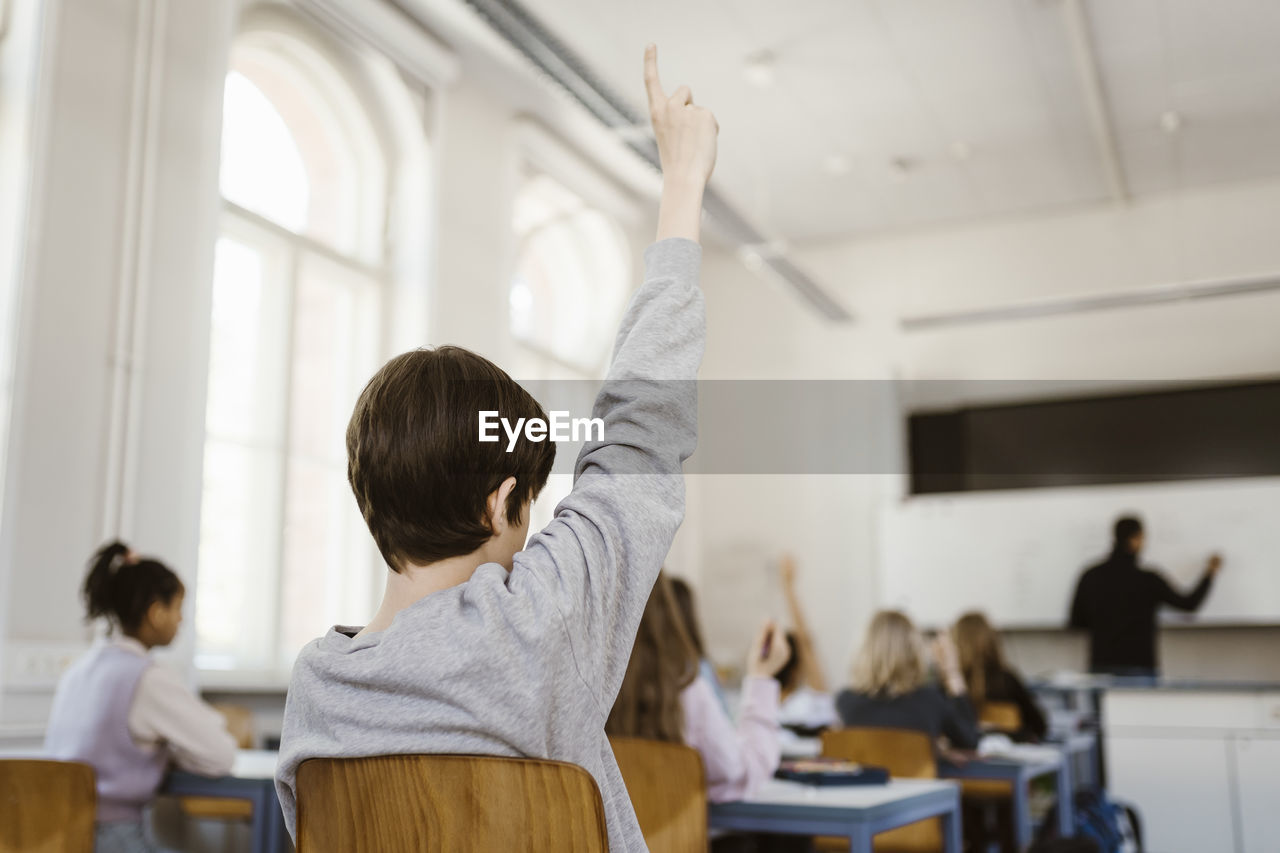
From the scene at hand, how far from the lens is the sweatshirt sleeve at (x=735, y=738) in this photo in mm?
2301

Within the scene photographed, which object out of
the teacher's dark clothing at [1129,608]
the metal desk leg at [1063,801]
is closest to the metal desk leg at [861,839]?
the metal desk leg at [1063,801]

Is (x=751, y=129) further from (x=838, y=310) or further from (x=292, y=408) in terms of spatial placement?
(x=292, y=408)

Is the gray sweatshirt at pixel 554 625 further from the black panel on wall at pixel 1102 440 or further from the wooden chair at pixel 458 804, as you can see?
the black panel on wall at pixel 1102 440

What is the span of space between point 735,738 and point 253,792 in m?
1.12

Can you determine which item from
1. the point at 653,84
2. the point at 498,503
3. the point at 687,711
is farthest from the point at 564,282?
the point at 498,503

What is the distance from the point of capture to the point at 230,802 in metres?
3.83

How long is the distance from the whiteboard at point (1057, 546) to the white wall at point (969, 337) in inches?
10.1

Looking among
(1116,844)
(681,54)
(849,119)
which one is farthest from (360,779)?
(849,119)

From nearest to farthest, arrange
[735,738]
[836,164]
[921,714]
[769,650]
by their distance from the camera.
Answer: [769,650] < [735,738] < [921,714] < [836,164]

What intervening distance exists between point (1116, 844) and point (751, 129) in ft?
12.7

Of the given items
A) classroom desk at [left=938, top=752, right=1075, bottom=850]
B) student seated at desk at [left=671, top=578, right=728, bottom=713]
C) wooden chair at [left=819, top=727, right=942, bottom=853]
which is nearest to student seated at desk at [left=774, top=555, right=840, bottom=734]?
wooden chair at [left=819, top=727, right=942, bottom=853]

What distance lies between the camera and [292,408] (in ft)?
16.9

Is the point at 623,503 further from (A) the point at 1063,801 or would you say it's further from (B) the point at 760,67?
(B) the point at 760,67

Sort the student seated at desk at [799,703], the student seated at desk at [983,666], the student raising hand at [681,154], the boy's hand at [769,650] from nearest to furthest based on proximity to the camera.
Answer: the student raising hand at [681,154]
the boy's hand at [769,650]
the student seated at desk at [799,703]
the student seated at desk at [983,666]
